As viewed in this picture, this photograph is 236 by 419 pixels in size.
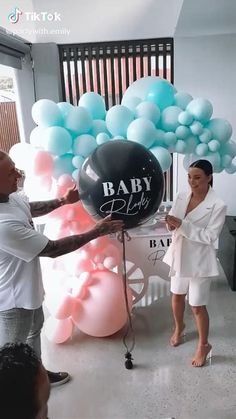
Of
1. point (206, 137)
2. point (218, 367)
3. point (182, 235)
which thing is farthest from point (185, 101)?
point (218, 367)

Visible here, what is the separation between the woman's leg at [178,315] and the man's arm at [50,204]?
906 millimetres

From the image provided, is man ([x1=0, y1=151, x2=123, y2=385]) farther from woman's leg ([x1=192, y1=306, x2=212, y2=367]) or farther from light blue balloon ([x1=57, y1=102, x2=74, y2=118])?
woman's leg ([x1=192, y1=306, x2=212, y2=367])

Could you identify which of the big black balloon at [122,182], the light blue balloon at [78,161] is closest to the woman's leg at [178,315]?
the big black balloon at [122,182]

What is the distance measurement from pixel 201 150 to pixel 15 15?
7.90 feet

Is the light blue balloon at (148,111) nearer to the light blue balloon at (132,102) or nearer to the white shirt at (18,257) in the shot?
the light blue balloon at (132,102)

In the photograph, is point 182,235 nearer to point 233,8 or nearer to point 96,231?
point 96,231

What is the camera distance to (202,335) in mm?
2121

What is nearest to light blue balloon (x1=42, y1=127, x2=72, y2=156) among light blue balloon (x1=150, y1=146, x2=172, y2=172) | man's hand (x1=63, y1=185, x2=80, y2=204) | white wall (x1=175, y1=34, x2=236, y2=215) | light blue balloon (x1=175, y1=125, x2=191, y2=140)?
man's hand (x1=63, y1=185, x2=80, y2=204)

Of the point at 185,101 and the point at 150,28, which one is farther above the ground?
the point at 150,28

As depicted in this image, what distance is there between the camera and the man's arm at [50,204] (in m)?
1.87

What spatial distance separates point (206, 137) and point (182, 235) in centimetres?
62

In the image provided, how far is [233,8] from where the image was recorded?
8.55ft

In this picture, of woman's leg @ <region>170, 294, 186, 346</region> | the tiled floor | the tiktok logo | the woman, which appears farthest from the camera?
the tiktok logo

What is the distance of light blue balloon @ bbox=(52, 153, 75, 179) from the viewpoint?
208 centimetres
